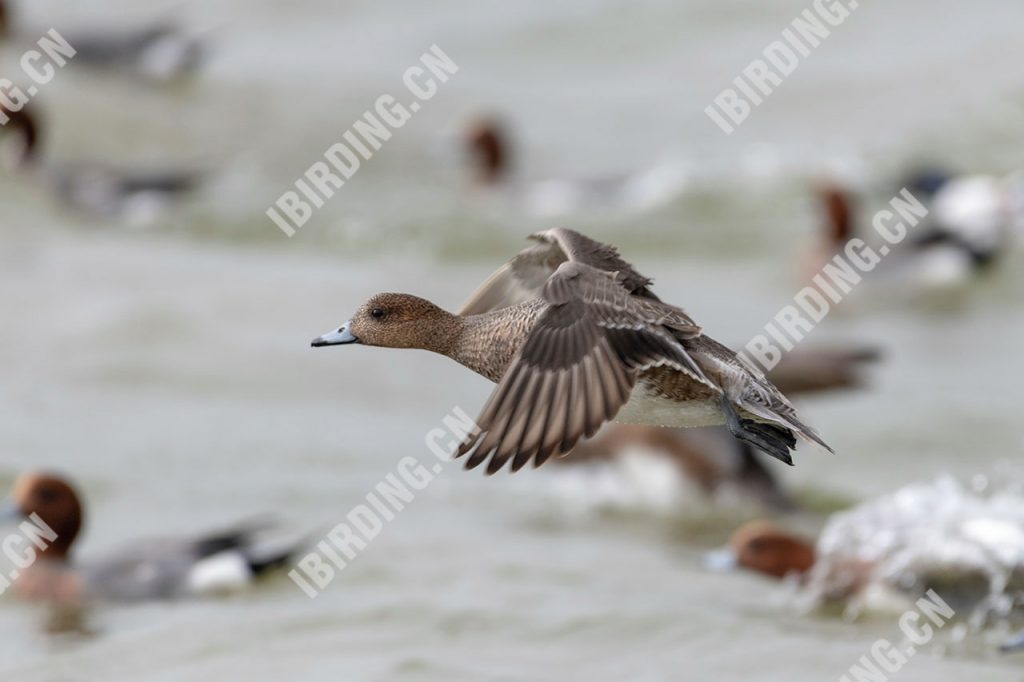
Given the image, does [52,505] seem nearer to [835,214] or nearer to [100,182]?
[100,182]

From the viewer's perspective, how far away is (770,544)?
7922 millimetres

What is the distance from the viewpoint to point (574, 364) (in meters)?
5.04

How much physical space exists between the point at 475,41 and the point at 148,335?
6.52 m

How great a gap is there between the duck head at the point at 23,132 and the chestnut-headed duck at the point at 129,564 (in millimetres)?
6905

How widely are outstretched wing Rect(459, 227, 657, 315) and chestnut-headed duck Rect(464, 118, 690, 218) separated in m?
8.11

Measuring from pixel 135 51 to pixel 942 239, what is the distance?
24.0ft

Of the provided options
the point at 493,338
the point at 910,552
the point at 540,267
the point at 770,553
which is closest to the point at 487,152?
the point at 770,553

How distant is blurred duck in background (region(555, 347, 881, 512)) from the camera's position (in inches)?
365

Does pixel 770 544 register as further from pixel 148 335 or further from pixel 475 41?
pixel 475 41

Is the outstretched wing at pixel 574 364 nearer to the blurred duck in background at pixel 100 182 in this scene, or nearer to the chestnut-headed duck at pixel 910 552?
the chestnut-headed duck at pixel 910 552

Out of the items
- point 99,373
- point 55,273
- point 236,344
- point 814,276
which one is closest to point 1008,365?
point 814,276

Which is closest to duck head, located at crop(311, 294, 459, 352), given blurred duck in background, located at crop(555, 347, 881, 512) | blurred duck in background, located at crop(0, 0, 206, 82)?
blurred duck in background, located at crop(555, 347, 881, 512)

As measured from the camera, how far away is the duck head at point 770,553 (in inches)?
311

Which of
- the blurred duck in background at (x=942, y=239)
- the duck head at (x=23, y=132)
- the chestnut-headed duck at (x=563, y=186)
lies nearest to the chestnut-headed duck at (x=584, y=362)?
the blurred duck in background at (x=942, y=239)
